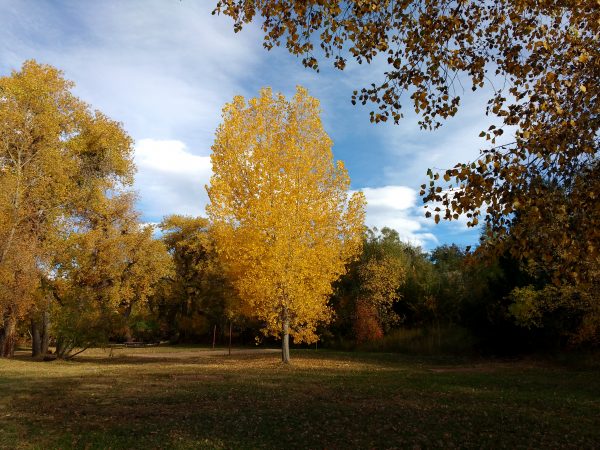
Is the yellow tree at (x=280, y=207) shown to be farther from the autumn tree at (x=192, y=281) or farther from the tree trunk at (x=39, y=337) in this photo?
the autumn tree at (x=192, y=281)

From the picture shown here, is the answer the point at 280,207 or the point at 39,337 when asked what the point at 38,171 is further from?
the point at 280,207

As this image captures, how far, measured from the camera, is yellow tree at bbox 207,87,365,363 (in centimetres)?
2027

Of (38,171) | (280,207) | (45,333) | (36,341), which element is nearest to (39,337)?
(36,341)

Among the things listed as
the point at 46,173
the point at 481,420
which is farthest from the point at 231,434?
the point at 46,173

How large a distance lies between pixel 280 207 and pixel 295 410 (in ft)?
35.7

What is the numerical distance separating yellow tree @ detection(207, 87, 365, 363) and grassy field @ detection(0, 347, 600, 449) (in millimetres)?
4173

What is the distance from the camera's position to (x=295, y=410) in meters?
10.6

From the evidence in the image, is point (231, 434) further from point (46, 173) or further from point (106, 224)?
point (106, 224)

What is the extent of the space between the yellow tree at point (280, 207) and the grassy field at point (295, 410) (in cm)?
417

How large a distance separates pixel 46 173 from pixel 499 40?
2522 centimetres

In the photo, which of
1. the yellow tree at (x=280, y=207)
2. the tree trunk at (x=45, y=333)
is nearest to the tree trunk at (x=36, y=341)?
the tree trunk at (x=45, y=333)

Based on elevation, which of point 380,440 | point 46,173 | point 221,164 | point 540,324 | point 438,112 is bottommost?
point 380,440

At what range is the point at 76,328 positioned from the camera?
2373 cm

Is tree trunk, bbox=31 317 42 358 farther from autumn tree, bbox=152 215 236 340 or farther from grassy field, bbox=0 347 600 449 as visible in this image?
autumn tree, bbox=152 215 236 340
